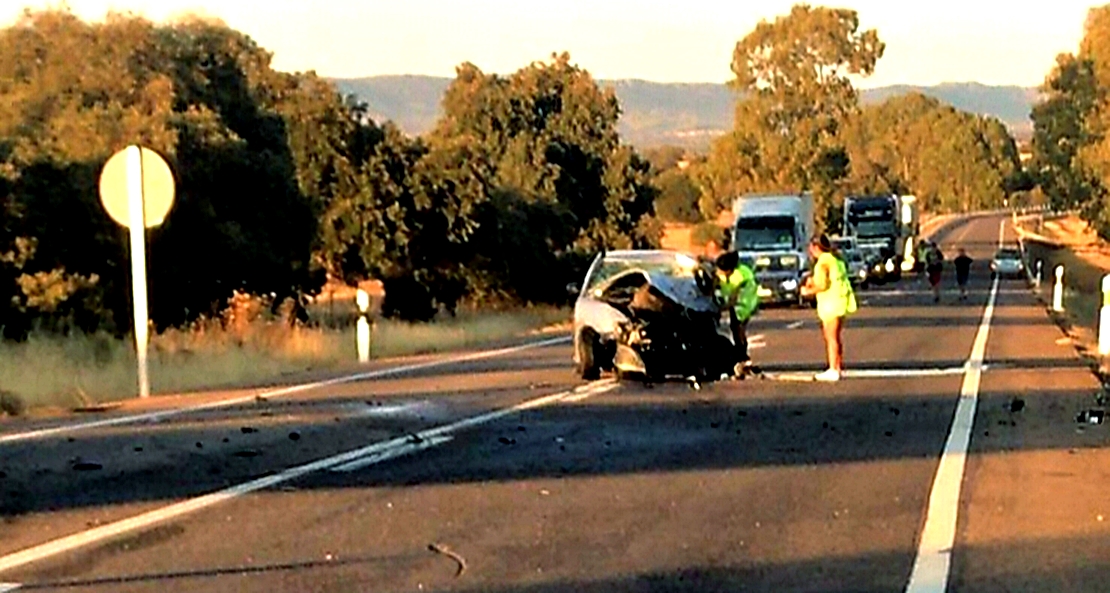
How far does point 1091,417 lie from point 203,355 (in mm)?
13625

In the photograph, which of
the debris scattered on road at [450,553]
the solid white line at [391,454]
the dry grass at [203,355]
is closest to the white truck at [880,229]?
the dry grass at [203,355]

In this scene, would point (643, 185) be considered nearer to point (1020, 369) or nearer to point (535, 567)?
point (1020, 369)

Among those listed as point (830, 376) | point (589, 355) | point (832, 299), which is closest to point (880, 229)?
point (832, 299)

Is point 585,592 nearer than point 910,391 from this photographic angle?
Yes

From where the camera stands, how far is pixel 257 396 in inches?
766

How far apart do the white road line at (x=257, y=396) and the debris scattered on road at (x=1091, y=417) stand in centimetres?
815

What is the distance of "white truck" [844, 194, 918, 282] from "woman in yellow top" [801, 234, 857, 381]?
5291 cm

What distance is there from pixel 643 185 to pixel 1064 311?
2995 cm

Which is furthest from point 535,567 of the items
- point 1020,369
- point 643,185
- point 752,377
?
point 643,185

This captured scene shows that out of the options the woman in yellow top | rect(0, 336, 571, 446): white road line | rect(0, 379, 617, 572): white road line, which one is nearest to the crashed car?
the woman in yellow top

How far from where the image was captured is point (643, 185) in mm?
75688

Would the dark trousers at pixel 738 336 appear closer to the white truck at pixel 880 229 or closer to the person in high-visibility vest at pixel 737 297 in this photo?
the person in high-visibility vest at pixel 737 297

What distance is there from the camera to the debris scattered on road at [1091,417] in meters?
16.7

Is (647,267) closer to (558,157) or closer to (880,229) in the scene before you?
(558,157)
